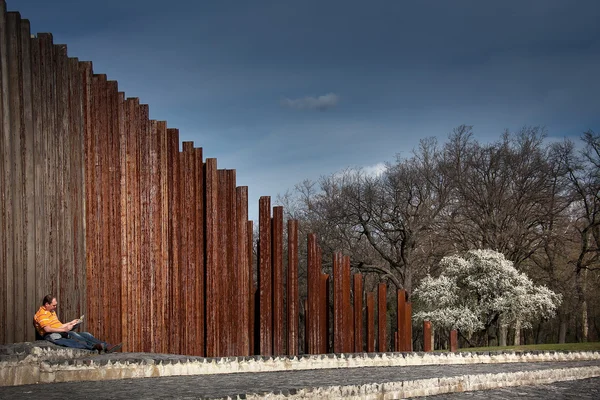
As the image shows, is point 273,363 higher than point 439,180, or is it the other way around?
point 439,180

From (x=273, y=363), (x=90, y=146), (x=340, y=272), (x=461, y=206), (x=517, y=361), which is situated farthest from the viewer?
(x=461, y=206)

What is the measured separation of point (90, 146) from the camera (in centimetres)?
1209

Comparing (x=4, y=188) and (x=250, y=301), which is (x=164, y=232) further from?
(x=4, y=188)

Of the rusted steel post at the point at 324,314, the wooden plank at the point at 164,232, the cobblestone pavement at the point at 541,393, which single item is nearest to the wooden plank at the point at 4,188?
the wooden plank at the point at 164,232

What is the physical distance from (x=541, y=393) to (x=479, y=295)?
14.5m

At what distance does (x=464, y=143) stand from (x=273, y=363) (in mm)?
20776

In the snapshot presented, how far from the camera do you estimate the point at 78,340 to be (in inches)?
438

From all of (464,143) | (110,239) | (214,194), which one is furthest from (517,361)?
(464,143)

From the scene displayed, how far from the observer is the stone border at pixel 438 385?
7.66 metres

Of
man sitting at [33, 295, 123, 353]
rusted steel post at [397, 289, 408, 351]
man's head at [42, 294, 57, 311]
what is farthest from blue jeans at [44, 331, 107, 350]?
rusted steel post at [397, 289, 408, 351]

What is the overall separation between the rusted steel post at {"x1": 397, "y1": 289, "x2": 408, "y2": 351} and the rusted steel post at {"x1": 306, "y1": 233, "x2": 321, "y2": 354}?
218cm

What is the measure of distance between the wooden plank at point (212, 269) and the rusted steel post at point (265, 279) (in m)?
0.89

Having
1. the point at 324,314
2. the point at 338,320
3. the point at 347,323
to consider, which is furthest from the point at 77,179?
the point at 347,323

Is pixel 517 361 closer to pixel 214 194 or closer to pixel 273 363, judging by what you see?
pixel 273 363
